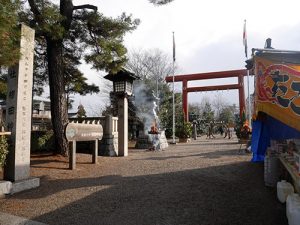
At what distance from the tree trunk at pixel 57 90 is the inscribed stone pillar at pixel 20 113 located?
2983 millimetres

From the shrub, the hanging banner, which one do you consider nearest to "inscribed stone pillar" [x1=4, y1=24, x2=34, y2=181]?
the shrub

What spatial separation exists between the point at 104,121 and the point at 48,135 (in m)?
2.30

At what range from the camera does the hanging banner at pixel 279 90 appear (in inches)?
171

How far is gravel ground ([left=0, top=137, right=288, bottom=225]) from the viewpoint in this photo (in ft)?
16.3

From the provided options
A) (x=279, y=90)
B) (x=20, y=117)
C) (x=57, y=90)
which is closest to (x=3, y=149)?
(x=20, y=117)

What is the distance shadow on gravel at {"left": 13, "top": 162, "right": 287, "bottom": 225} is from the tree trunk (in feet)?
10.2

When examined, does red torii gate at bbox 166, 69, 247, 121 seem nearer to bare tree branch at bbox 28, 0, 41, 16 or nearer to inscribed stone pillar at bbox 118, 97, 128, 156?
inscribed stone pillar at bbox 118, 97, 128, 156

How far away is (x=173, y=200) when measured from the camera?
227 inches

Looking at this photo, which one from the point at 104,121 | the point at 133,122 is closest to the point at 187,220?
the point at 104,121

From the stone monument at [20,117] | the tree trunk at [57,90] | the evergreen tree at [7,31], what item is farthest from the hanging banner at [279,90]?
the tree trunk at [57,90]

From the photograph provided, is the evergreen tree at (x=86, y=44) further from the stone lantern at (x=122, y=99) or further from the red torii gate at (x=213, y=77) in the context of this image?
the red torii gate at (x=213, y=77)

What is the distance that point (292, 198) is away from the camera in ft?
14.0

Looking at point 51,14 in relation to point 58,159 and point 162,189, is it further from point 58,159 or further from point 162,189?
point 162,189

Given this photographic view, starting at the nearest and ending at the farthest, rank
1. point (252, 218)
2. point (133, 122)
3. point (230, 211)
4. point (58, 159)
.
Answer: point (252, 218)
point (230, 211)
point (58, 159)
point (133, 122)
